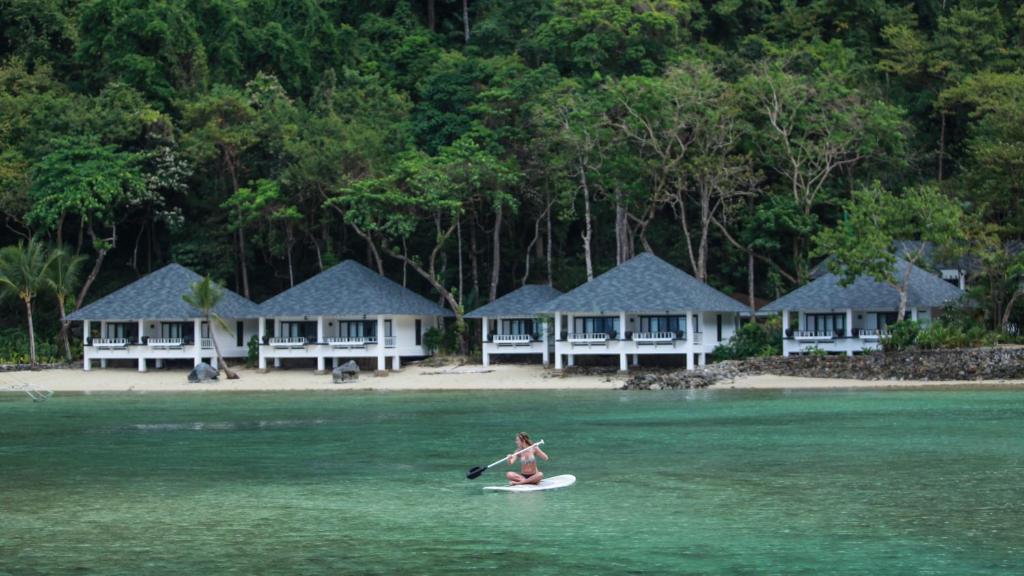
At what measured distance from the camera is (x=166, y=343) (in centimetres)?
6200

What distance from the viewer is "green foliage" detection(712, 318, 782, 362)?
56344 millimetres

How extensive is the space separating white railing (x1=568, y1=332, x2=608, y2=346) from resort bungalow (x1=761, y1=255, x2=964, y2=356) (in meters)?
7.00

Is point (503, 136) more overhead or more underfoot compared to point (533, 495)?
more overhead

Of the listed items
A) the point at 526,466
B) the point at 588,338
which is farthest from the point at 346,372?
the point at 526,466

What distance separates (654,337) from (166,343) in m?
21.2

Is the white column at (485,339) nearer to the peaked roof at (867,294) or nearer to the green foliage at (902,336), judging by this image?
the peaked roof at (867,294)

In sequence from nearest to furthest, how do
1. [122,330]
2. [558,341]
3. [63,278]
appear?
[558,341]
[63,278]
[122,330]

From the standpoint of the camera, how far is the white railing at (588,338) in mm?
56969

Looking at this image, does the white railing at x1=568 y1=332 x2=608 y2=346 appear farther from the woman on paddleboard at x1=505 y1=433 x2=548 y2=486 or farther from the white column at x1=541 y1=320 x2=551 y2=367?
the woman on paddleboard at x1=505 y1=433 x2=548 y2=486


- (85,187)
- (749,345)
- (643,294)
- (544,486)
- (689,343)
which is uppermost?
(85,187)

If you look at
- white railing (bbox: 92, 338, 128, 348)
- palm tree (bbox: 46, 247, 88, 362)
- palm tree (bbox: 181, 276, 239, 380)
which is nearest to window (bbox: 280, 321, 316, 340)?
palm tree (bbox: 181, 276, 239, 380)

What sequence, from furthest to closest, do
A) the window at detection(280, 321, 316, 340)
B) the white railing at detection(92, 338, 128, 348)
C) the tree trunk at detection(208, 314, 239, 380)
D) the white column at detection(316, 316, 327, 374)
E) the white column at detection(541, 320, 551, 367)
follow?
the window at detection(280, 321, 316, 340), the white railing at detection(92, 338, 128, 348), the white column at detection(316, 316, 327, 374), the white column at detection(541, 320, 551, 367), the tree trunk at detection(208, 314, 239, 380)

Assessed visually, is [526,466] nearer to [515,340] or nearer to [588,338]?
[588,338]

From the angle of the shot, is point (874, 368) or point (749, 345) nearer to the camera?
point (874, 368)
